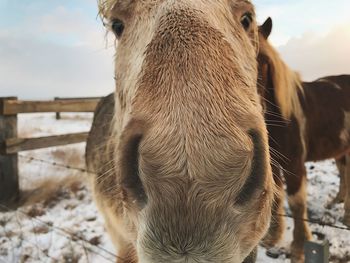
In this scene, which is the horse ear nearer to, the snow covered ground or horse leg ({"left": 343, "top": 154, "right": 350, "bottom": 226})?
the snow covered ground

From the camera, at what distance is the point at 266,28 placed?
3.60m

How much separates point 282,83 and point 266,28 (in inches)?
30.2

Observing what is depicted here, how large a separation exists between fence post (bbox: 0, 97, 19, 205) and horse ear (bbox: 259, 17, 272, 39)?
14.6ft

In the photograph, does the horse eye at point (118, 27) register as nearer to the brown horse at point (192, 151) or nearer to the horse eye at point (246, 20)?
the brown horse at point (192, 151)

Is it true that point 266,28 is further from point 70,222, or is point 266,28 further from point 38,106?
point 38,106

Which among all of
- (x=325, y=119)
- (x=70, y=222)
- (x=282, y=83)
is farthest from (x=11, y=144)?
(x=325, y=119)

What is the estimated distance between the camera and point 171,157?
106 centimetres

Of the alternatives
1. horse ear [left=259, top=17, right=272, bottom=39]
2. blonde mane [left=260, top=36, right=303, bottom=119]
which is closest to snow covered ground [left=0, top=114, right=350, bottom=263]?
blonde mane [left=260, top=36, right=303, bottom=119]

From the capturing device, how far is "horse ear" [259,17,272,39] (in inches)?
138

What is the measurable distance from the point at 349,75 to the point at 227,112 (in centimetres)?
613

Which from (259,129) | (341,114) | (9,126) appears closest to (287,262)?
(341,114)

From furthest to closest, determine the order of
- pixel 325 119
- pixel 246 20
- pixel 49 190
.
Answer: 1. pixel 49 190
2. pixel 325 119
3. pixel 246 20

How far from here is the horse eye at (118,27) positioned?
186 centimetres

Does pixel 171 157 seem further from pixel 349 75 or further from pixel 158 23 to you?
pixel 349 75
